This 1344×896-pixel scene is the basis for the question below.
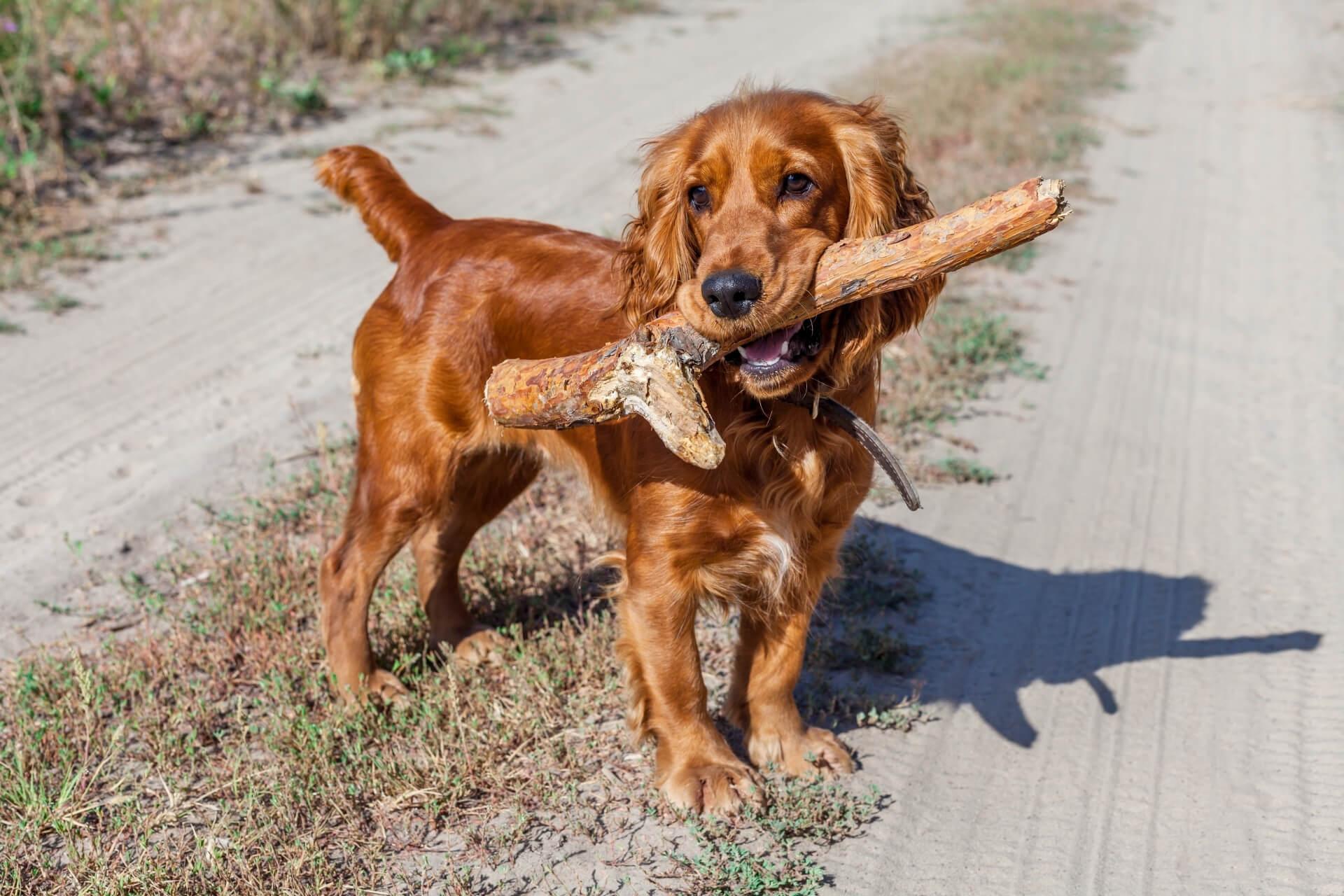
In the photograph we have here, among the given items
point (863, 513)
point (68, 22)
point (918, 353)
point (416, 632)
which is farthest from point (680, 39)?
point (416, 632)

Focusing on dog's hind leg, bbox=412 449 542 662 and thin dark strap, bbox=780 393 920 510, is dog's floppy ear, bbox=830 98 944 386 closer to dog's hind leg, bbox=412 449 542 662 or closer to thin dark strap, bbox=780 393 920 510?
thin dark strap, bbox=780 393 920 510

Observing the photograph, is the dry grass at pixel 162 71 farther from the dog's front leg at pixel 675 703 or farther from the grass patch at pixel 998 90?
the dog's front leg at pixel 675 703

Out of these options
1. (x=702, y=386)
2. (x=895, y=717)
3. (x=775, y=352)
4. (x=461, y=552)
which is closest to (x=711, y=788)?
(x=895, y=717)

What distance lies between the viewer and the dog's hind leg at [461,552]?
4047mm

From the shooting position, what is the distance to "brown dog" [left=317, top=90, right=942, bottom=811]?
9.62ft

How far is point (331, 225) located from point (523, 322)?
4.66 meters

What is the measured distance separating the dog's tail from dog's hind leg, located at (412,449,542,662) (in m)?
0.76

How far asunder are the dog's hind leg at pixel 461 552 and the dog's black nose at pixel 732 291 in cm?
150

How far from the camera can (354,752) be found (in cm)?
338

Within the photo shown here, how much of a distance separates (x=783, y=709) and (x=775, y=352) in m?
1.14

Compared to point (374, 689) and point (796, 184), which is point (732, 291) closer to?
point (796, 184)

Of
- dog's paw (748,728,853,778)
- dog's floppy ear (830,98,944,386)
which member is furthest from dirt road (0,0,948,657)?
dog's floppy ear (830,98,944,386)

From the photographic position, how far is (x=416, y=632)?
163 inches

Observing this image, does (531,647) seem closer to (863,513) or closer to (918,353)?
(863,513)
